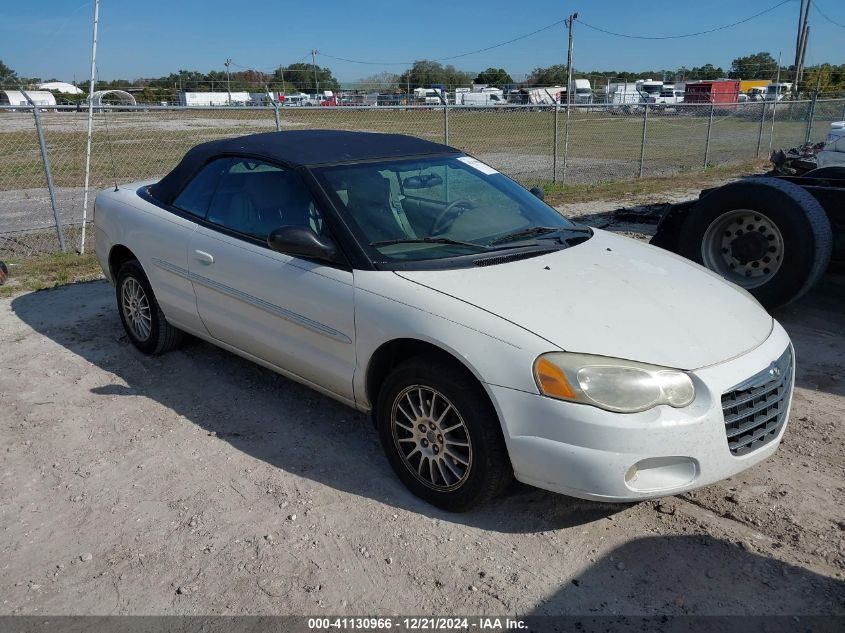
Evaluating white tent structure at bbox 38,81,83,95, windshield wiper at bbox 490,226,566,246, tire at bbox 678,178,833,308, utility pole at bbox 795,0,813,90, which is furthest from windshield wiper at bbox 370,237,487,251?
utility pole at bbox 795,0,813,90

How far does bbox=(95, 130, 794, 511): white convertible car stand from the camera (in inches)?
107

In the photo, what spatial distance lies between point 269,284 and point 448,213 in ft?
3.41

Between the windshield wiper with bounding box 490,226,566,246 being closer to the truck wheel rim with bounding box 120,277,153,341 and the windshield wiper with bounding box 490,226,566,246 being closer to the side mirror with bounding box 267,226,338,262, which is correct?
the side mirror with bounding box 267,226,338,262

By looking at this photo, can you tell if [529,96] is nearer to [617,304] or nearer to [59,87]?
[59,87]

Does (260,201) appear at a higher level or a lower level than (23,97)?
lower

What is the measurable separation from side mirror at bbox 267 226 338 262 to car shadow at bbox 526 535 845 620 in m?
1.84

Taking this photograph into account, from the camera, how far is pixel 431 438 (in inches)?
123

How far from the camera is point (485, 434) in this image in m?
2.87

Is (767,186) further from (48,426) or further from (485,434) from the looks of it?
(48,426)

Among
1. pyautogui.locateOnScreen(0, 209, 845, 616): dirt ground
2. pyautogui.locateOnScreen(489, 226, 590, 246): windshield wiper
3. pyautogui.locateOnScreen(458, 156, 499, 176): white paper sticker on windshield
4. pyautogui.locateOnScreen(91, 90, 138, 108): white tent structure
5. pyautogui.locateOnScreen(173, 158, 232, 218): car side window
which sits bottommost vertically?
pyautogui.locateOnScreen(0, 209, 845, 616): dirt ground

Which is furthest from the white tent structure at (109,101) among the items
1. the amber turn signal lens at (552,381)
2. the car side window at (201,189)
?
the amber turn signal lens at (552,381)

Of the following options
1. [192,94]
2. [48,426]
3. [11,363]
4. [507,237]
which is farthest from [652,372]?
[192,94]

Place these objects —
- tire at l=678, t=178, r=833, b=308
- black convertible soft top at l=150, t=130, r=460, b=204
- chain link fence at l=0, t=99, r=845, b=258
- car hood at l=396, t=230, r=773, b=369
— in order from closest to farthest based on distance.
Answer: car hood at l=396, t=230, r=773, b=369 < black convertible soft top at l=150, t=130, r=460, b=204 < tire at l=678, t=178, r=833, b=308 < chain link fence at l=0, t=99, r=845, b=258

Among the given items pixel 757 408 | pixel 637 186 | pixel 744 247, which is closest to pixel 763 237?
pixel 744 247
